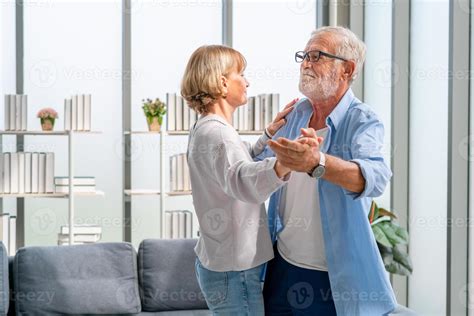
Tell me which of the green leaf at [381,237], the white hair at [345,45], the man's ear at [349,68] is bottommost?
the green leaf at [381,237]

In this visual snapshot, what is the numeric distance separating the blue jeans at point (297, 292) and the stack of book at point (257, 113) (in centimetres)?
368

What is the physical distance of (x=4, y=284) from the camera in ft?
12.1

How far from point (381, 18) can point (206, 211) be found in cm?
418

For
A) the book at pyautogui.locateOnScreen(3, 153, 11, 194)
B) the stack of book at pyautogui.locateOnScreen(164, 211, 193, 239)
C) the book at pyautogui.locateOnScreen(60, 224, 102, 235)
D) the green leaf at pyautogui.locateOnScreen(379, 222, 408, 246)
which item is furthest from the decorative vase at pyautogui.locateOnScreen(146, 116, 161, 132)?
the green leaf at pyautogui.locateOnScreen(379, 222, 408, 246)

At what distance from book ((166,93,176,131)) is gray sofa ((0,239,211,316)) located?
6.03 feet

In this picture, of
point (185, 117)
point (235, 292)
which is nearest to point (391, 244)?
point (185, 117)

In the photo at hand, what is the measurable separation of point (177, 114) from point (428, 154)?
79.9 inches

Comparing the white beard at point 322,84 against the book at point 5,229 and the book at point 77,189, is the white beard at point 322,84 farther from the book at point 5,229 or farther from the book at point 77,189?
the book at point 5,229

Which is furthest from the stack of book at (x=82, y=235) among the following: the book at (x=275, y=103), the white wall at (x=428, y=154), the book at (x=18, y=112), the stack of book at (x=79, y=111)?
the white wall at (x=428, y=154)

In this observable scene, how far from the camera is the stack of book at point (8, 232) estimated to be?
18.6 feet

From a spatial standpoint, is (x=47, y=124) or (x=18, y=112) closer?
(x=18, y=112)

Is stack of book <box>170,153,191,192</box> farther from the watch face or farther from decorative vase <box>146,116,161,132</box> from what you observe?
the watch face

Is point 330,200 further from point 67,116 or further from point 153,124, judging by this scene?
point 67,116

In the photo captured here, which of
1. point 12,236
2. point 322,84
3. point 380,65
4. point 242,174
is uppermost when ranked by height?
point 380,65
